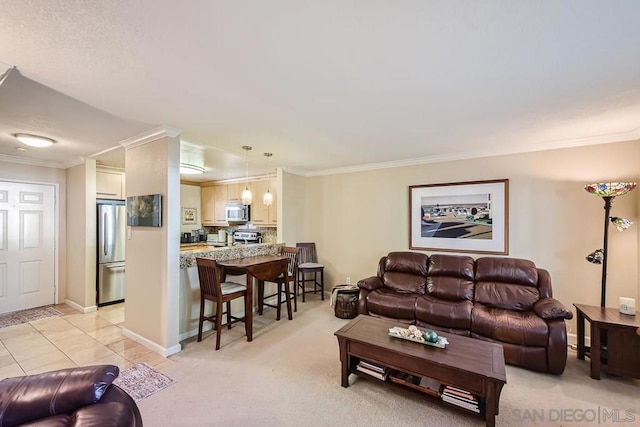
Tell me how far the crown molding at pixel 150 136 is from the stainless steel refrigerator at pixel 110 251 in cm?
159

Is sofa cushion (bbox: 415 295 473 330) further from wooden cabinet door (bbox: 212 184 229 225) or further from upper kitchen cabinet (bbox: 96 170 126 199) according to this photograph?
upper kitchen cabinet (bbox: 96 170 126 199)

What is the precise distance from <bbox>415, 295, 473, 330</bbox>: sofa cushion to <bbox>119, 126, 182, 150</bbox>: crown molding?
131 inches

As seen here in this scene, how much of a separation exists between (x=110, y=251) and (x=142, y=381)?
2866 mm

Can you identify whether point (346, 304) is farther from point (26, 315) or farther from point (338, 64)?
point (26, 315)

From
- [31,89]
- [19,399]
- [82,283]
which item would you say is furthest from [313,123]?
[82,283]

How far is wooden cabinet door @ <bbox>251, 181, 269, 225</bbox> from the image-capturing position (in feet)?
17.3

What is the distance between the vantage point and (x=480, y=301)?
10.3 feet

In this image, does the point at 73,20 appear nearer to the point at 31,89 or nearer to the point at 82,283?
the point at 31,89

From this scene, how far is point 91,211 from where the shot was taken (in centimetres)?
418

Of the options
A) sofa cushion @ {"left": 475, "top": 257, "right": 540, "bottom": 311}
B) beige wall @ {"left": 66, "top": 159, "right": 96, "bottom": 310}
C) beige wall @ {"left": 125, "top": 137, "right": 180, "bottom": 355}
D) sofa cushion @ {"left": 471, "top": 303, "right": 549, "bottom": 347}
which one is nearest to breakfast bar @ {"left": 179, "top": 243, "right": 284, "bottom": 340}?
beige wall @ {"left": 125, "top": 137, "right": 180, "bottom": 355}

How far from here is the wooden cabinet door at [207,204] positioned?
6203 mm

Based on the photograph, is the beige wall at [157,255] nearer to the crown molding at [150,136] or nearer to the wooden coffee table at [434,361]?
the crown molding at [150,136]

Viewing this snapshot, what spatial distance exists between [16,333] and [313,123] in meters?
4.42

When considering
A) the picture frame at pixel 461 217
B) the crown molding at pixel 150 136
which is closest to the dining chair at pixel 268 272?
the crown molding at pixel 150 136
